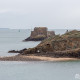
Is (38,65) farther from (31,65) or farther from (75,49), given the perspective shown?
(75,49)

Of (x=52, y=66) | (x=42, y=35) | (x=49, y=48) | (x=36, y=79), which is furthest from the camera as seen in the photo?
(x=42, y=35)

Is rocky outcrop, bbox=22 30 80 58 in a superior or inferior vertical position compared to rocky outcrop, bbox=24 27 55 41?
inferior

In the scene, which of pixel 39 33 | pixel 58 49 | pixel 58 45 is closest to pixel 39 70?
pixel 58 49

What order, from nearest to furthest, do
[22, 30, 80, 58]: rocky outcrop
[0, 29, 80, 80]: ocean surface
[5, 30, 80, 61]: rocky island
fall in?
1. [0, 29, 80, 80]: ocean surface
2. [5, 30, 80, 61]: rocky island
3. [22, 30, 80, 58]: rocky outcrop

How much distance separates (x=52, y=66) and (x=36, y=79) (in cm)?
1276

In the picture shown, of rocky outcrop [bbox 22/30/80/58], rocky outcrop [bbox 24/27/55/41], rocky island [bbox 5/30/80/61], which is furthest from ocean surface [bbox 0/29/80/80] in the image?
rocky outcrop [bbox 24/27/55/41]

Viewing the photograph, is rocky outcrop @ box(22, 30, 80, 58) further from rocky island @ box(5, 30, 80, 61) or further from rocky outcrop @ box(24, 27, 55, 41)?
rocky outcrop @ box(24, 27, 55, 41)

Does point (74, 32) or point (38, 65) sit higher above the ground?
point (74, 32)

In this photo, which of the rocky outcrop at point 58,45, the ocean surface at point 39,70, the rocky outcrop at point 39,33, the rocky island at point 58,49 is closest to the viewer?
the ocean surface at point 39,70

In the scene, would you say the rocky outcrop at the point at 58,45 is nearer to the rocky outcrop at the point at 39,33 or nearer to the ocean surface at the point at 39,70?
the ocean surface at the point at 39,70

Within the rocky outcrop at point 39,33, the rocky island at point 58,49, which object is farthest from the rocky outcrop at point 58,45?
the rocky outcrop at point 39,33

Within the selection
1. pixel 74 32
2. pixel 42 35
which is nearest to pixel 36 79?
pixel 74 32

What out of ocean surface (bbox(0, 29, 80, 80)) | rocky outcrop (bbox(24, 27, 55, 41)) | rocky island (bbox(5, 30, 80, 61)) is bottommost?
ocean surface (bbox(0, 29, 80, 80))

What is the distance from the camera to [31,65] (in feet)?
200
